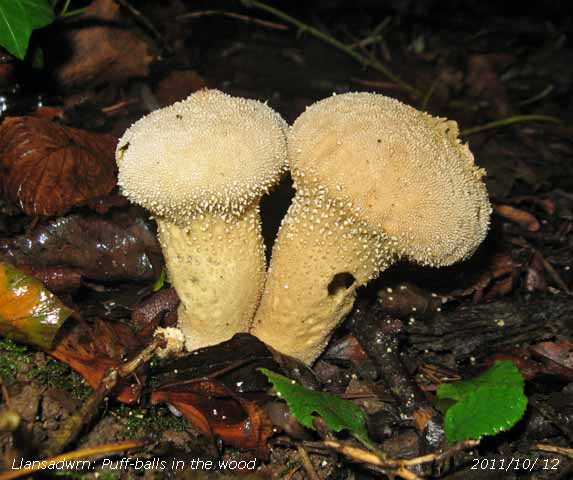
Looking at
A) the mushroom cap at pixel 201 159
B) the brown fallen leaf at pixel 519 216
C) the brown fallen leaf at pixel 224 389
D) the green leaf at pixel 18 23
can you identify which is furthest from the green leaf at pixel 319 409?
the brown fallen leaf at pixel 519 216

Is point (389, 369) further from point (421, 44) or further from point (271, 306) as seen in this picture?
point (421, 44)

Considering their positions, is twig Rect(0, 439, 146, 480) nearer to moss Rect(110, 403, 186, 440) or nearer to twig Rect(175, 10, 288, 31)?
moss Rect(110, 403, 186, 440)

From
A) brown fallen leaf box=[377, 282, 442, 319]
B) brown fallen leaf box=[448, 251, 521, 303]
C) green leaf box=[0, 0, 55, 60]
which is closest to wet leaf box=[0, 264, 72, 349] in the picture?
green leaf box=[0, 0, 55, 60]

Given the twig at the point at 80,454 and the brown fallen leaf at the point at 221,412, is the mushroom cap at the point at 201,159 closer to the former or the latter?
the brown fallen leaf at the point at 221,412

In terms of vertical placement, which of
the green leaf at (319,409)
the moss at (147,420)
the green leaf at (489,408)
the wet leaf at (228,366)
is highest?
the green leaf at (489,408)

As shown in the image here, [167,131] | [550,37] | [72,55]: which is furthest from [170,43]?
[550,37]

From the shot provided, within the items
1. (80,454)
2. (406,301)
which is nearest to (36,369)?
(80,454)

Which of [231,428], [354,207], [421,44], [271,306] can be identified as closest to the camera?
[354,207]
